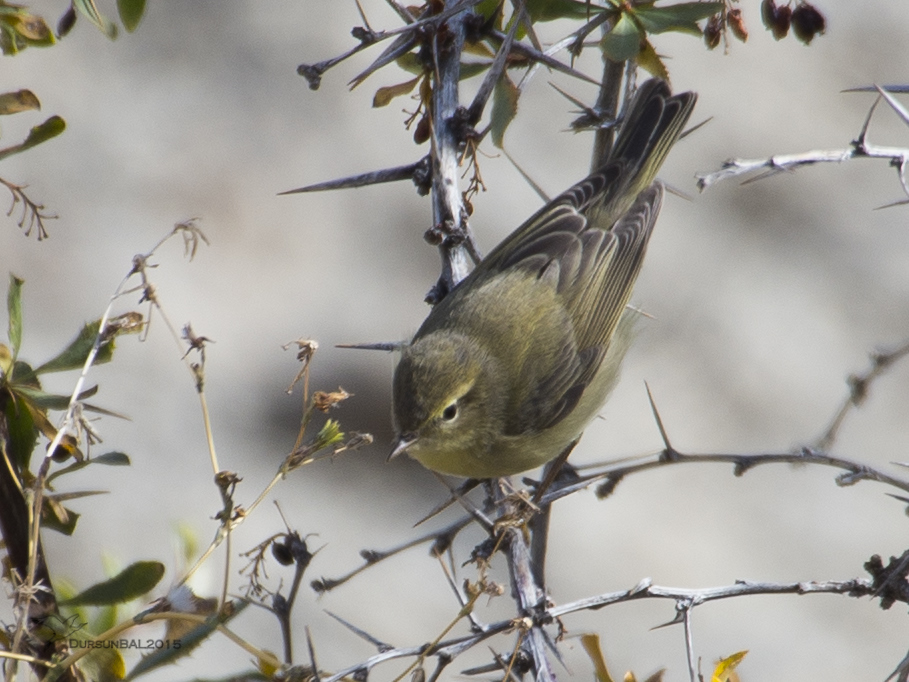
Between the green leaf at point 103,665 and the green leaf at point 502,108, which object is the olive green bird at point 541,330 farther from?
the green leaf at point 103,665

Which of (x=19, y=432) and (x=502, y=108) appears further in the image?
(x=502, y=108)

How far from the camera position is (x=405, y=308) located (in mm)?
6211

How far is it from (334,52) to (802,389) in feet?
13.1

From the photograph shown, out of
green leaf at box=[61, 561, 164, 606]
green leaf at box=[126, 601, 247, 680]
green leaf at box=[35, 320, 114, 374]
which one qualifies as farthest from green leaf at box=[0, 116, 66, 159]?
green leaf at box=[126, 601, 247, 680]

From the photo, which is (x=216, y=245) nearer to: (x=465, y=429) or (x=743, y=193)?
(x=465, y=429)

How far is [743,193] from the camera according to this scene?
23.6 feet

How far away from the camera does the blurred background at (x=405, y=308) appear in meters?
5.55

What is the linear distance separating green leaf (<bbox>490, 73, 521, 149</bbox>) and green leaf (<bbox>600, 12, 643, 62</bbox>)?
0.31m

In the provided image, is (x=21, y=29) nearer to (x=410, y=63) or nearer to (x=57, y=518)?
(x=57, y=518)

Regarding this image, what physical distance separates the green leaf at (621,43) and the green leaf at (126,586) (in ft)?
5.53

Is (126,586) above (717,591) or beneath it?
above

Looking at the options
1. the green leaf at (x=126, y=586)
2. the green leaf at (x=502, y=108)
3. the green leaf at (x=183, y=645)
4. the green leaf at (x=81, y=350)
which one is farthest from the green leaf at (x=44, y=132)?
the green leaf at (x=502, y=108)

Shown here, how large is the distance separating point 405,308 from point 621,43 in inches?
147

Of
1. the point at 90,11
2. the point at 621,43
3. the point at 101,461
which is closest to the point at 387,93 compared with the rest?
the point at 621,43
